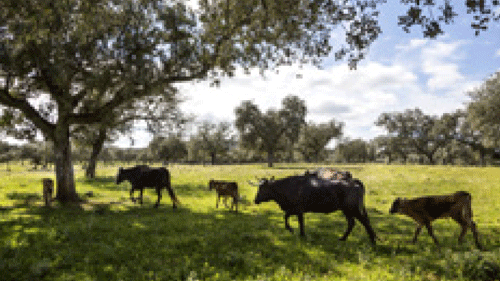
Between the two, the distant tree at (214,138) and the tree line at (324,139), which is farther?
the distant tree at (214,138)

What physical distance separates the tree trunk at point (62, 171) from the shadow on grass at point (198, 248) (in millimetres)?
3885

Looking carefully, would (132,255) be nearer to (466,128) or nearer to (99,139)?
(99,139)

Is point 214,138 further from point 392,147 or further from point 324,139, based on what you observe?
point 392,147

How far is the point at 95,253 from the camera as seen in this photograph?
8.77 metres

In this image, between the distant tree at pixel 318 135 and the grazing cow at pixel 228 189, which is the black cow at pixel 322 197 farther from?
the distant tree at pixel 318 135

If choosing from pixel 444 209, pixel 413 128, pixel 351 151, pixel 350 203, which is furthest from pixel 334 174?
pixel 351 151

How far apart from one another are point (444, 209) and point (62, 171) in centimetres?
2030

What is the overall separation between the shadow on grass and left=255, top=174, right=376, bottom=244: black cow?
2.83 ft

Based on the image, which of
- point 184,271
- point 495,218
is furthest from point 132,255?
point 495,218

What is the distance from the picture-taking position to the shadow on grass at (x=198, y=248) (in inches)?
293

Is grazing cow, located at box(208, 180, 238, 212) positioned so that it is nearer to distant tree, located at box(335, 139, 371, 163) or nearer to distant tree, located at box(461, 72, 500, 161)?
distant tree, located at box(461, 72, 500, 161)

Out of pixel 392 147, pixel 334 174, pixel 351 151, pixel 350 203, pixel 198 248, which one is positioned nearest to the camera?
pixel 198 248

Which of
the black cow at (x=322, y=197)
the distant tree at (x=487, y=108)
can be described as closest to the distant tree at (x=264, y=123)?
the distant tree at (x=487, y=108)

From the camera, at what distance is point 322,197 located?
1050 cm
